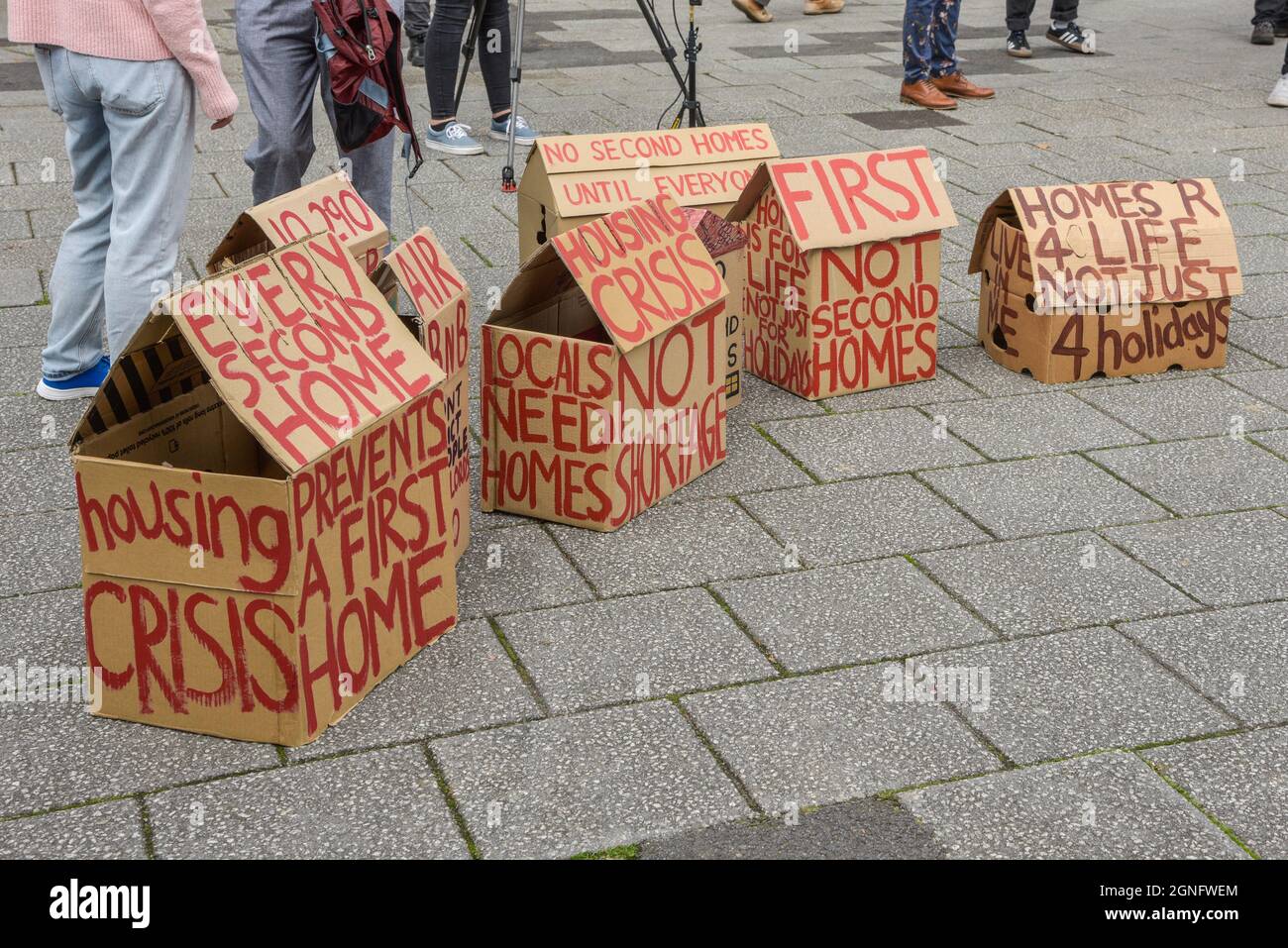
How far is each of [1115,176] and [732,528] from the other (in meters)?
4.38

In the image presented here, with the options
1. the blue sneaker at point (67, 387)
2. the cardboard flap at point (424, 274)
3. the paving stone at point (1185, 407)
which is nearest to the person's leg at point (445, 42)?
the blue sneaker at point (67, 387)

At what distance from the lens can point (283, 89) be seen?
185 inches

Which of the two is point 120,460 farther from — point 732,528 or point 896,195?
point 896,195

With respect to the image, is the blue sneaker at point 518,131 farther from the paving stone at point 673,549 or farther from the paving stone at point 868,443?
the paving stone at point 673,549

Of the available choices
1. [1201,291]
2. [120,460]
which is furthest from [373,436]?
[1201,291]

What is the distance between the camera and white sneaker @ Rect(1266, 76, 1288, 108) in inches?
353

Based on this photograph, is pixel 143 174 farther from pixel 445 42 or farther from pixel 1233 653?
pixel 445 42

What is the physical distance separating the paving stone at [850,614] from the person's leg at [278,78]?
225 cm

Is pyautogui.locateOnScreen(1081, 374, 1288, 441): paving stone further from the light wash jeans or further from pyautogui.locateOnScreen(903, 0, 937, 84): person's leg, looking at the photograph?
pyautogui.locateOnScreen(903, 0, 937, 84): person's leg

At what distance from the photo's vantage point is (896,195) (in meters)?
4.60

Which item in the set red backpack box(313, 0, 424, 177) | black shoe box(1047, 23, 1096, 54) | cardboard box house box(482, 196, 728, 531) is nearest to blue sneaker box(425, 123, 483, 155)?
red backpack box(313, 0, 424, 177)

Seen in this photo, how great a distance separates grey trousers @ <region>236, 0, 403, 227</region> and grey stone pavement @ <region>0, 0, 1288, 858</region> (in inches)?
37.4

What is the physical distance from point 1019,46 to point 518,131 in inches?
180
